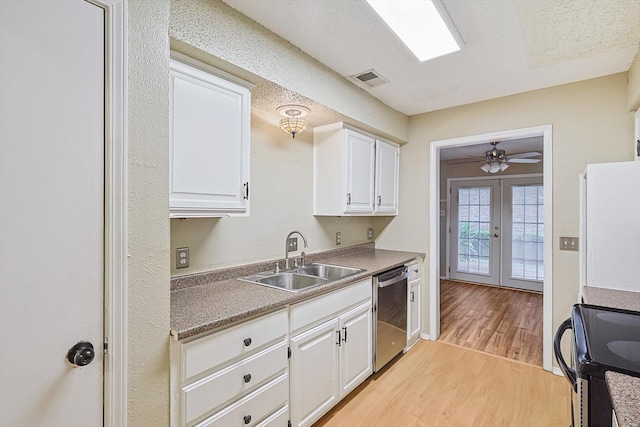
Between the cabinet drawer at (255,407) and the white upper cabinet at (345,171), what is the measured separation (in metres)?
1.43

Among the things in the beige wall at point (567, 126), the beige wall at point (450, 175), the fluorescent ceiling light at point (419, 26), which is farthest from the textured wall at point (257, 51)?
the beige wall at point (450, 175)

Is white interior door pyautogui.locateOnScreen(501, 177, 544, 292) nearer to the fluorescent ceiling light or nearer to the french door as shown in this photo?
the french door

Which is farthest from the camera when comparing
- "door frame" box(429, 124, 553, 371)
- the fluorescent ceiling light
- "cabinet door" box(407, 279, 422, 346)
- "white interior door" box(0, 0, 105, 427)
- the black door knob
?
"cabinet door" box(407, 279, 422, 346)

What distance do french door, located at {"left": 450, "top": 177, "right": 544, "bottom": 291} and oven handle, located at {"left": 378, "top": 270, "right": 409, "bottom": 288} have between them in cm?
363

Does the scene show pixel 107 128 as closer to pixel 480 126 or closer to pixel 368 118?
pixel 368 118

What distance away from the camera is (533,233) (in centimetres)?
523

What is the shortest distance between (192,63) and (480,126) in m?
2.55

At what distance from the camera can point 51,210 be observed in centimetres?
95

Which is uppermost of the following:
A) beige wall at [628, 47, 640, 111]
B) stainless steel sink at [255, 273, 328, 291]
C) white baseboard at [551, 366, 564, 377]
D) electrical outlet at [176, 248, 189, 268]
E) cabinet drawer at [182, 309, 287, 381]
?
beige wall at [628, 47, 640, 111]

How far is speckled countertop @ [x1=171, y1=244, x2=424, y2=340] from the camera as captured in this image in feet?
4.26

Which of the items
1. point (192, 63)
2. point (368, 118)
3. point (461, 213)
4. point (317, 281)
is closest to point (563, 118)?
point (368, 118)

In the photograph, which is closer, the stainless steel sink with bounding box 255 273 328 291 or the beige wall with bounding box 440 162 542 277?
the stainless steel sink with bounding box 255 273 328 291

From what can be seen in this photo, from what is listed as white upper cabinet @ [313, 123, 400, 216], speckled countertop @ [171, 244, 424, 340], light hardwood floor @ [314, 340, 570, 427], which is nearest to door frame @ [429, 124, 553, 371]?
light hardwood floor @ [314, 340, 570, 427]

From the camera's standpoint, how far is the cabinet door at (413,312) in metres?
2.94
